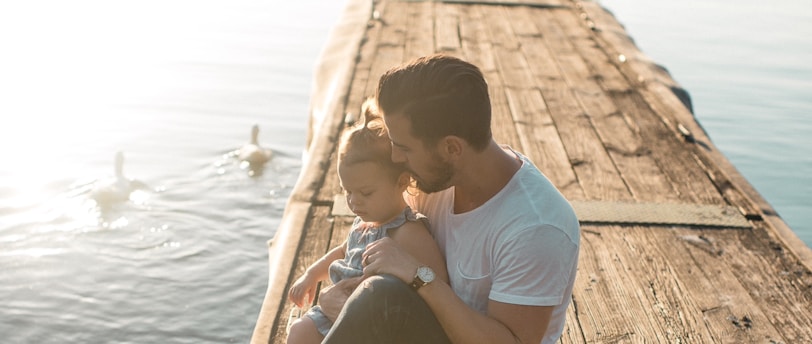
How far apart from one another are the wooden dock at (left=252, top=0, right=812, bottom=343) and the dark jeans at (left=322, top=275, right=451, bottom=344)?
40.2 inches

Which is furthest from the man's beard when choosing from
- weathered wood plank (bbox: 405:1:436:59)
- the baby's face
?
weathered wood plank (bbox: 405:1:436:59)

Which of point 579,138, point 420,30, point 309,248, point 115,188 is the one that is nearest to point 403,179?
point 309,248

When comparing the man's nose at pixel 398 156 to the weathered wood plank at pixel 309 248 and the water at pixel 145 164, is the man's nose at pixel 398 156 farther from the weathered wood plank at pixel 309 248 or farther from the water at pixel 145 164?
the water at pixel 145 164

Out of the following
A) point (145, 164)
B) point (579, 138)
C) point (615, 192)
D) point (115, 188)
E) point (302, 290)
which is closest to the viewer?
point (302, 290)

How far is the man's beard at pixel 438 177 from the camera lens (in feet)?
9.69

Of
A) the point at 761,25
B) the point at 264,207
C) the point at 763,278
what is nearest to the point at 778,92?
the point at 761,25

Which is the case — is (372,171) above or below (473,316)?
above

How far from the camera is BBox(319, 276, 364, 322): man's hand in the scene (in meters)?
3.22

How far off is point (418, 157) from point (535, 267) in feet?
1.50

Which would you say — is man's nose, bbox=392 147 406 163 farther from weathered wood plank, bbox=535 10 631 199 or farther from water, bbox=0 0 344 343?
water, bbox=0 0 344 343

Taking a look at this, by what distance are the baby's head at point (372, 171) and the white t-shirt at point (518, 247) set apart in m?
0.26

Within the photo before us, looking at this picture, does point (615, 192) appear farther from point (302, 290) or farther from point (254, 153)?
point (254, 153)

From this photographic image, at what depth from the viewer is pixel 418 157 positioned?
295 cm

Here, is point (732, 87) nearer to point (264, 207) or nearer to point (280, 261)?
point (264, 207)
